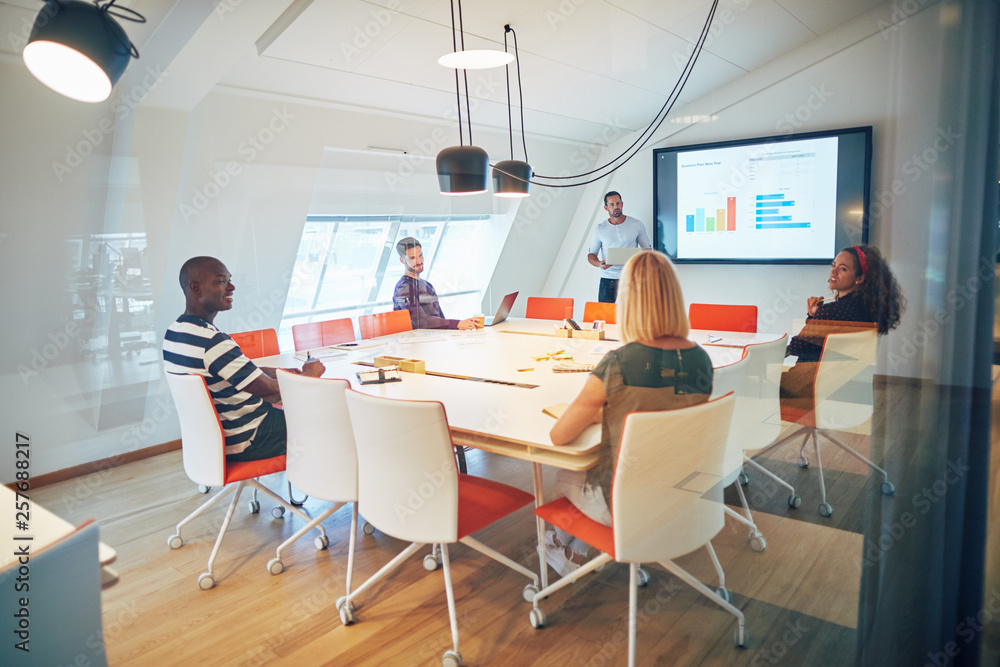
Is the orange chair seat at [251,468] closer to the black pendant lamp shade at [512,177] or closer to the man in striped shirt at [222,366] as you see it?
the man in striped shirt at [222,366]

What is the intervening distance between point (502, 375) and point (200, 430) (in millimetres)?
1491

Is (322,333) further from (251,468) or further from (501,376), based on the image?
(501,376)

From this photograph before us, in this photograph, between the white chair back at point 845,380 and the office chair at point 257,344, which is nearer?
the white chair back at point 845,380

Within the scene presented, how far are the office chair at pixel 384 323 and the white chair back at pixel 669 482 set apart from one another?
3.17m

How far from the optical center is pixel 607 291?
10.2 ft

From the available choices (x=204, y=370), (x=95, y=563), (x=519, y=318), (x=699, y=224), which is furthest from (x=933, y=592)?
(x=519, y=318)

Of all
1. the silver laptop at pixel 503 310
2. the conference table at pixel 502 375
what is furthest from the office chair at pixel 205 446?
the silver laptop at pixel 503 310

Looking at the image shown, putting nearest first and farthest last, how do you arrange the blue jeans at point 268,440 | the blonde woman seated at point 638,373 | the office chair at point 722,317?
1. the office chair at point 722,317
2. the blonde woman seated at point 638,373
3. the blue jeans at point 268,440

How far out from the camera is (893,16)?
3.51 feet

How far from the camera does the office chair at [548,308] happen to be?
366cm

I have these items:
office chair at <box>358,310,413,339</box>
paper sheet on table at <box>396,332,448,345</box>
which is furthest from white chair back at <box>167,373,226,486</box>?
office chair at <box>358,310,413,339</box>

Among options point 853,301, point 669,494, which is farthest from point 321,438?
point 853,301

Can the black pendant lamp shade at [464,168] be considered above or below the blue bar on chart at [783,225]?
above

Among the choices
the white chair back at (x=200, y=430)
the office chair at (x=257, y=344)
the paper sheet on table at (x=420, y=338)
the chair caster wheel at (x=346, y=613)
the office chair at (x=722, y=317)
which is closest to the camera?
the office chair at (x=722, y=317)
